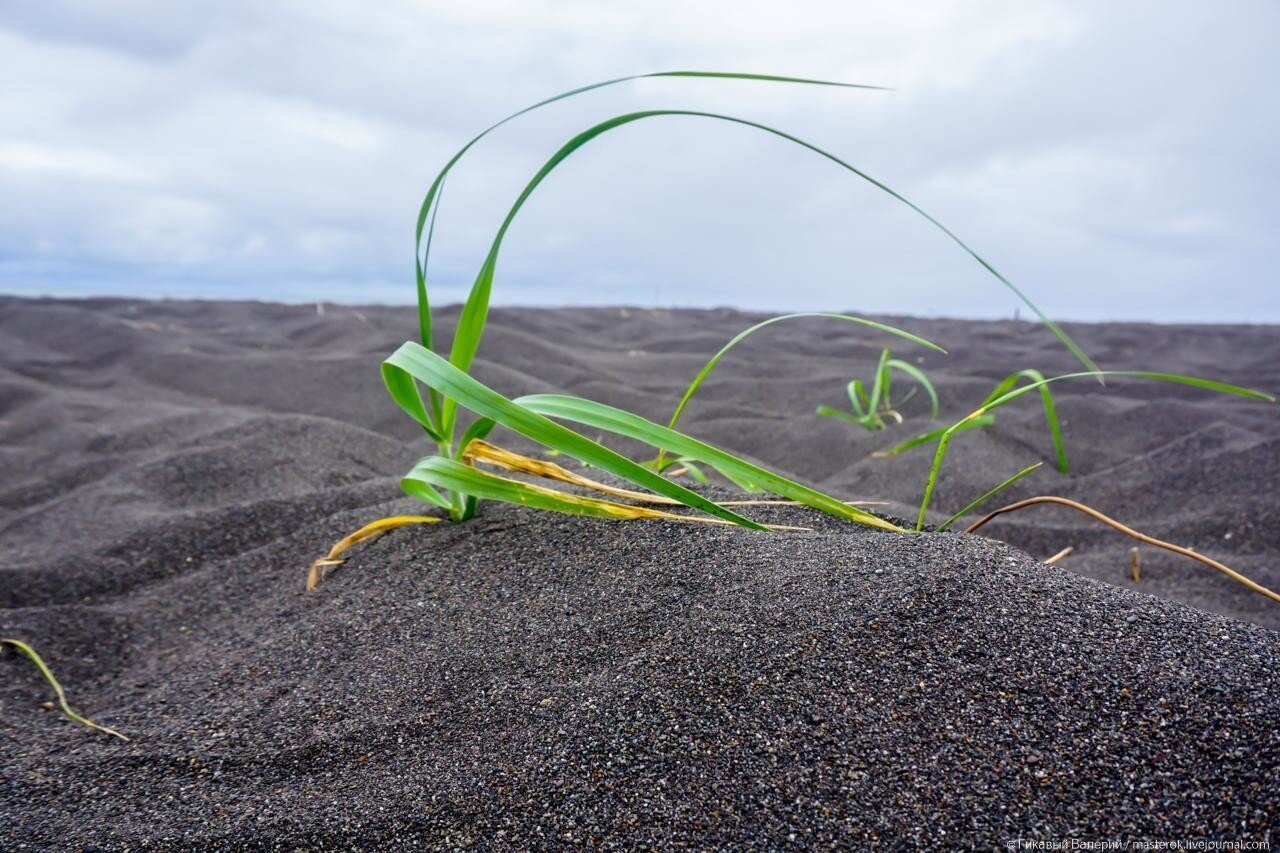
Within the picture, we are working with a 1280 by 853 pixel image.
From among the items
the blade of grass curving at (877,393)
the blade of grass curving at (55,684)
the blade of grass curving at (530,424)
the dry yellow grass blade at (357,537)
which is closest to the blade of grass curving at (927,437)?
the blade of grass curving at (877,393)

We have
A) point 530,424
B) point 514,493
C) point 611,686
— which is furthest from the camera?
point 514,493

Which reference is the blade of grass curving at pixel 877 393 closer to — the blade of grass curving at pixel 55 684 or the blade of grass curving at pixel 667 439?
the blade of grass curving at pixel 667 439

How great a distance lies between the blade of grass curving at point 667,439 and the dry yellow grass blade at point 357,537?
0.88 ft

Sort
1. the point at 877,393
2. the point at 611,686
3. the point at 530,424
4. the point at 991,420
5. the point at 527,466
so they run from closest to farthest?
the point at 611,686, the point at 530,424, the point at 527,466, the point at 991,420, the point at 877,393

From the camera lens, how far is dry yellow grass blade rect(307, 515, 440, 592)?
1.07 m

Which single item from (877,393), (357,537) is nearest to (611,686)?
(357,537)

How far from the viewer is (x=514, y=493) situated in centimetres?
94

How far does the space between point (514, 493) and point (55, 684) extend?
57 centimetres

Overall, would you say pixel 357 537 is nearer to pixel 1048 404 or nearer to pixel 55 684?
pixel 55 684

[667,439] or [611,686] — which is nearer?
[611,686]

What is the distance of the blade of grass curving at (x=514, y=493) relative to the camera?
36.9 inches

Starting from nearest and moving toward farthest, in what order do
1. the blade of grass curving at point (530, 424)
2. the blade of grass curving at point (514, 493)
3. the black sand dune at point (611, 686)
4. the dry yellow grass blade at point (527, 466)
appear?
the black sand dune at point (611, 686) < the blade of grass curving at point (530, 424) < the blade of grass curving at point (514, 493) < the dry yellow grass blade at point (527, 466)

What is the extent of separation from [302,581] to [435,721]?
459mm

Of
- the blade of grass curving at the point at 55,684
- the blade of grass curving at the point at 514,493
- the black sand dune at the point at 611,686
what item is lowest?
→ the blade of grass curving at the point at 55,684
